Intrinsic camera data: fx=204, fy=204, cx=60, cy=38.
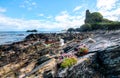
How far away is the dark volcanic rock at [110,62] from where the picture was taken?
50.4ft

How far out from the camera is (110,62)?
51.9ft

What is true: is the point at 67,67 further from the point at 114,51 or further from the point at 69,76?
the point at 114,51

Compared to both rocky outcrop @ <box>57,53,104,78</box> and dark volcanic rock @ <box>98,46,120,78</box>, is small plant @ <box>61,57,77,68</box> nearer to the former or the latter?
rocky outcrop @ <box>57,53,104,78</box>

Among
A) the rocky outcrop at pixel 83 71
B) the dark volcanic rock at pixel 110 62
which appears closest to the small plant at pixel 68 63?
the rocky outcrop at pixel 83 71

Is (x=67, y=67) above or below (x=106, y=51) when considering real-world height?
below

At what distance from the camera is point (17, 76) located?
19.0 m

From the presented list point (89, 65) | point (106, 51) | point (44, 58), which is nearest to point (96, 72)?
point (89, 65)

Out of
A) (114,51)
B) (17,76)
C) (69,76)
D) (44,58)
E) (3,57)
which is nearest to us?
(69,76)

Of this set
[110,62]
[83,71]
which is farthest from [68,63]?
[110,62]

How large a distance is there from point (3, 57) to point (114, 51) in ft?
59.3

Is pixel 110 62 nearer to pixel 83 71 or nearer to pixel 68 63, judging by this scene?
pixel 83 71

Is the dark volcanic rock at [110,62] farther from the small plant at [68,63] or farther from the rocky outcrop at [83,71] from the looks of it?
the small plant at [68,63]

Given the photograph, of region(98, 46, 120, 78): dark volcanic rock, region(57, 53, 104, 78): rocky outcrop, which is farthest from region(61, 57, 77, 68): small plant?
region(98, 46, 120, 78): dark volcanic rock

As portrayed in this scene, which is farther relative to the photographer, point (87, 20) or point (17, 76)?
point (87, 20)
